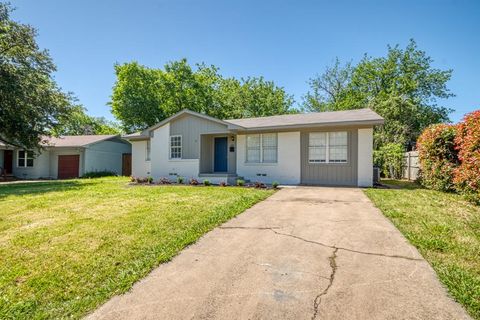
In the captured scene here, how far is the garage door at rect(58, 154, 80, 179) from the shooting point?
21.9 meters

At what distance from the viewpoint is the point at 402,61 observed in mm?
27922

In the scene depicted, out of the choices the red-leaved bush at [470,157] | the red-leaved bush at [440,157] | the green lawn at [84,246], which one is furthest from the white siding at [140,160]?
the red-leaved bush at [470,157]

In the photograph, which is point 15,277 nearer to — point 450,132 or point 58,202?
point 58,202

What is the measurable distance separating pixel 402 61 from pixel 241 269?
1252 inches

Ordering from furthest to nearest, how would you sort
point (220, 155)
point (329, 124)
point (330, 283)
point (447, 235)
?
point (220, 155) < point (329, 124) < point (447, 235) < point (330, 283)

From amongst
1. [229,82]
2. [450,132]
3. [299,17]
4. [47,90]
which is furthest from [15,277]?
[229,82]

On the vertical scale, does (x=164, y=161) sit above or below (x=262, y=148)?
below

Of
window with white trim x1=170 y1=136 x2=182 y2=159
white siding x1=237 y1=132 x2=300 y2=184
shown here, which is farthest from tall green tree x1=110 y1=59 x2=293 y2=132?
white siding x1=237 y1=132 x2=300 y2=184

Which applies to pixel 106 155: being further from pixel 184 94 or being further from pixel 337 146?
pixel 337 146

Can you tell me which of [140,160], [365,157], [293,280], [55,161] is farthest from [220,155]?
[55,161]

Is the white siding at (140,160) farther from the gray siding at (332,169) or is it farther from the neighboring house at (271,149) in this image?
the gray siding at (332,169)

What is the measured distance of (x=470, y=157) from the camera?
7.30 meters

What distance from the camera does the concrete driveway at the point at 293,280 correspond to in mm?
2480

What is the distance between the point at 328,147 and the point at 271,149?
105 inches
